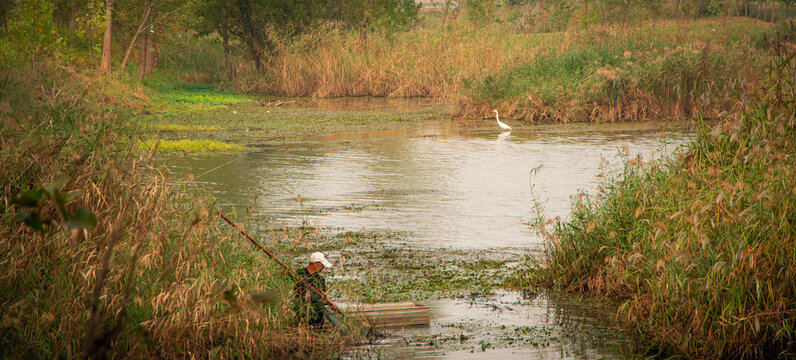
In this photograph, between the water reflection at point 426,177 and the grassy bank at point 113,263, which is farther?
the water reflection at point 426,177

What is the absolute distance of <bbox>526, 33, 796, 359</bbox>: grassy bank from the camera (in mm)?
5957

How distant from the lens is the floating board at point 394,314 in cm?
677

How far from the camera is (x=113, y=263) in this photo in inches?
231

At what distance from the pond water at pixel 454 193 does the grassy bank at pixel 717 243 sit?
0.54m

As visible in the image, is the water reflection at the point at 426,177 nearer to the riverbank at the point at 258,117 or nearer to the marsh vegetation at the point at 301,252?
the marsh vegetation at the point at 301,252

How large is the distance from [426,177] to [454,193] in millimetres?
1595

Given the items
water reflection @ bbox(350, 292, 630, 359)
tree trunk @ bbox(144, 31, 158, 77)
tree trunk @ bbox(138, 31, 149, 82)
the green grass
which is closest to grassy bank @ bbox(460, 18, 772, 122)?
the green grass

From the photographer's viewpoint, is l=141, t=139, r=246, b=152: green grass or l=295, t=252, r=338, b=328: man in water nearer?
l=295, t=252, r=338, b=328: man in water

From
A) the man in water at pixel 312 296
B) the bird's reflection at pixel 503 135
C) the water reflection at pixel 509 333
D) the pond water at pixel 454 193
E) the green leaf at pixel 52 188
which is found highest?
the green leaf at pixel 52 188

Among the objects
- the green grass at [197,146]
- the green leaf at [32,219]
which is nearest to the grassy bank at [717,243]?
the green leaf at [32,219]

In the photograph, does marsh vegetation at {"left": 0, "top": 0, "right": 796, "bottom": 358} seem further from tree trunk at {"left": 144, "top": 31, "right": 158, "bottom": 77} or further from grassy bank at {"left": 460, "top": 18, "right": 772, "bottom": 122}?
tree trunk at {"left": 144, "top": 31, "right": 158, "bottom": 77}

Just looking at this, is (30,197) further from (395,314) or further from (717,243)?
(717,243)

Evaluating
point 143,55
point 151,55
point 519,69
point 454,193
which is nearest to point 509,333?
point 454,193

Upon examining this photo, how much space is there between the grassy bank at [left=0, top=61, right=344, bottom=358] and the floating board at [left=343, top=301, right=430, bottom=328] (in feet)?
1.57
